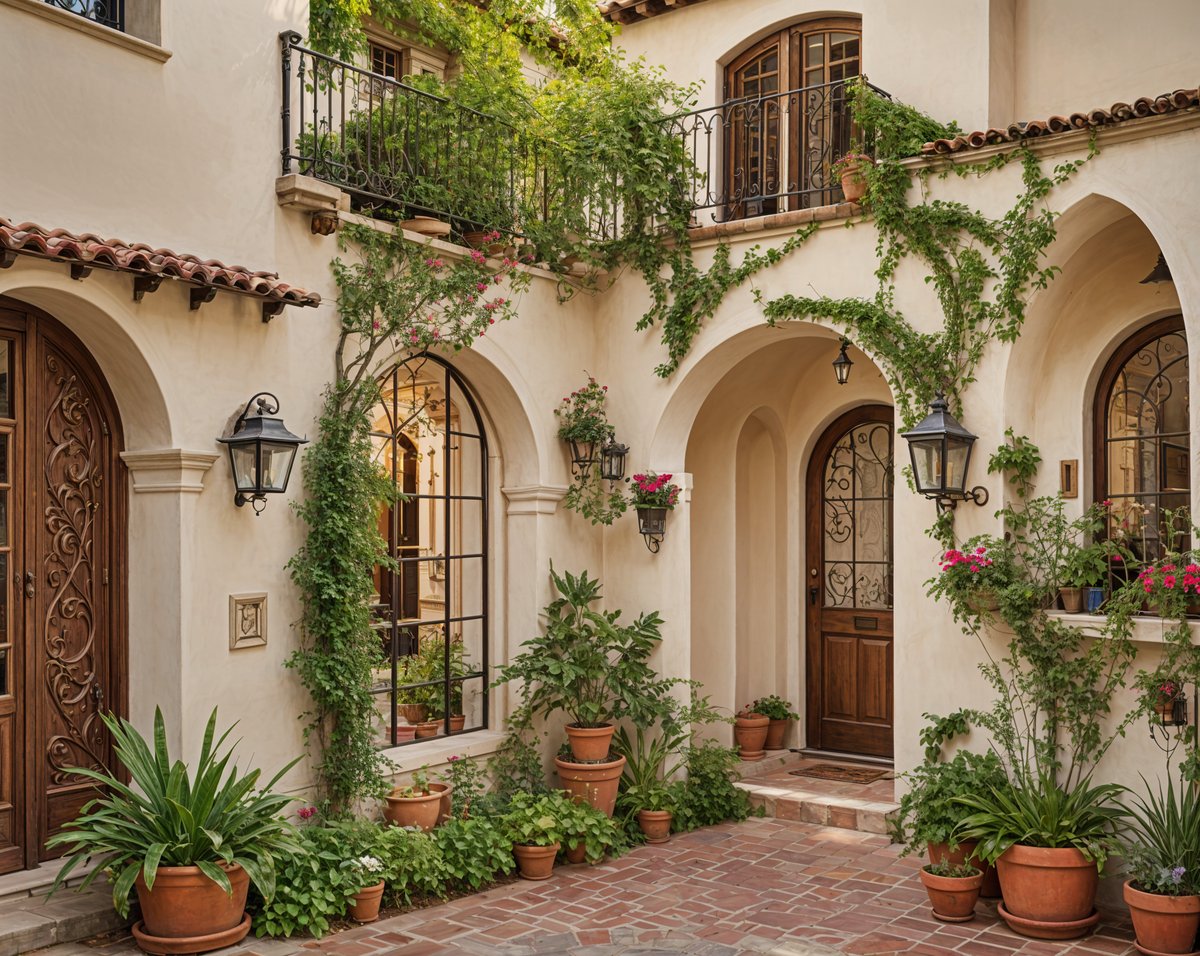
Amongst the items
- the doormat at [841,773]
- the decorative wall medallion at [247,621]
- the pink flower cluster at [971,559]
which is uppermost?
the pink flower cluster at [971,559]

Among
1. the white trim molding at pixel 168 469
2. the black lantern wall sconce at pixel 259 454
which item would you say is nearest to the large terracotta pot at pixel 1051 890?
the black lantern wall sconce at pixel 259 454

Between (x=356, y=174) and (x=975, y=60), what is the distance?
15.8 feet

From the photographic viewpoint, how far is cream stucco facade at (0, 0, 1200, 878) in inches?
262

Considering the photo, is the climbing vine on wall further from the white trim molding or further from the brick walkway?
the brick walkway

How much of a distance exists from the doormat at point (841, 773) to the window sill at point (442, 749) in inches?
114

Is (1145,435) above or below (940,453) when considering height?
above

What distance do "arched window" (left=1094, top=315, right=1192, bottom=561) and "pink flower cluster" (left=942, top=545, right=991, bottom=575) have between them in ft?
3.45

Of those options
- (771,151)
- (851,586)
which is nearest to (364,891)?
(851,586)

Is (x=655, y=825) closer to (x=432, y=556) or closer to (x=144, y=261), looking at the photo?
(x=432, y=556)

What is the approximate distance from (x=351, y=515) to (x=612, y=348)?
3.20 metres

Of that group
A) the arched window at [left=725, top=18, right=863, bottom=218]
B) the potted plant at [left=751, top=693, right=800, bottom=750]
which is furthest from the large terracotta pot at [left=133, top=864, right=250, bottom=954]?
the arched window at [left=725, top=18, right=863, bottom=218]

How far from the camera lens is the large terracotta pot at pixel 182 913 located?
238 inches

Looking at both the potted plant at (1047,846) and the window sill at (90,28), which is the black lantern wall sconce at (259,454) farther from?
the potted plant at (1047,846)

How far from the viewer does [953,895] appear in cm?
694
